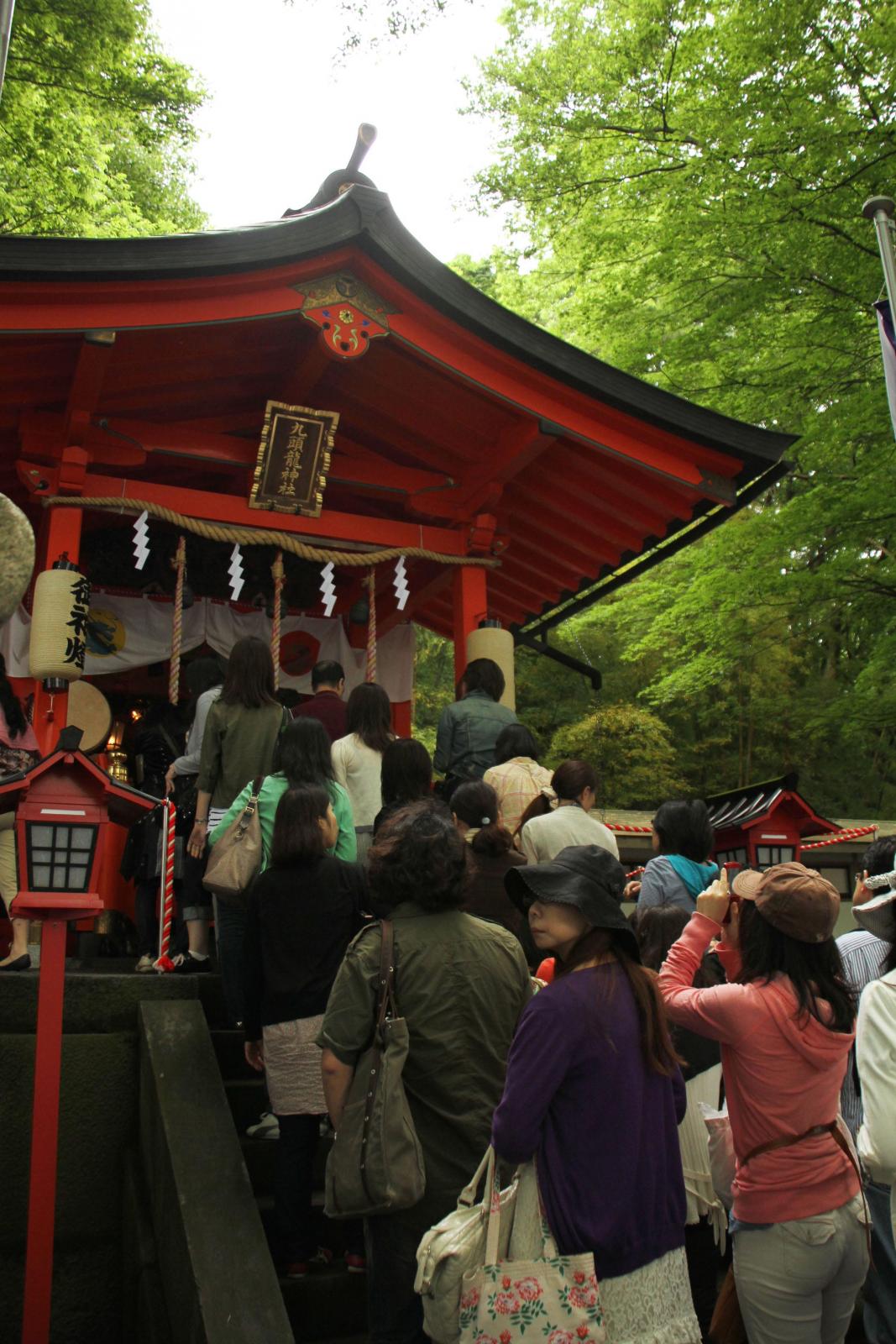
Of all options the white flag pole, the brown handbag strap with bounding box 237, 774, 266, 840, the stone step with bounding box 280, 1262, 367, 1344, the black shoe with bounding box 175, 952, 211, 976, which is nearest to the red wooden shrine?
the white flag pole

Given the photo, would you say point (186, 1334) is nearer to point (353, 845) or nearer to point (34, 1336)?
point (34, 1336)

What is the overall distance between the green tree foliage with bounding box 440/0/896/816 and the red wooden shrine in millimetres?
3491

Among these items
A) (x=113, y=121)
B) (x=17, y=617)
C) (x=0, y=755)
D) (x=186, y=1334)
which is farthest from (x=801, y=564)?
(x=113, y=121)

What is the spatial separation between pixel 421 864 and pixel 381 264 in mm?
5709

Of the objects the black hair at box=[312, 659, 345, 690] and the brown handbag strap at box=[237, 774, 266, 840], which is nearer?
the brown handbag strap at box=[237, 774, 266, 840]

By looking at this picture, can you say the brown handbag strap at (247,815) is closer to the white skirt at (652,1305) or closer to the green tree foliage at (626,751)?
the white skirt at (652,1305)

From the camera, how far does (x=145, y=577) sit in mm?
9375

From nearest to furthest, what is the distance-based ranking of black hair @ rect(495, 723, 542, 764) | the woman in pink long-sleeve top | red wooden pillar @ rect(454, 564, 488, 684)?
the woman in pink long-sleeve top
black hair @ rect(495, 723, 542, 764)
red wooden pillar @ rect(454, 564, 488, 684)

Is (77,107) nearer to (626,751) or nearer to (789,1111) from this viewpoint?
(626,751)

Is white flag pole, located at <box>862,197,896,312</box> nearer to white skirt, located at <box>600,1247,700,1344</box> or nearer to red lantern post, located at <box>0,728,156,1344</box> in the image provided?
red lantern post, located at <box>0,728,156,1344</box>

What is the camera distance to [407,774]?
4.69 metres

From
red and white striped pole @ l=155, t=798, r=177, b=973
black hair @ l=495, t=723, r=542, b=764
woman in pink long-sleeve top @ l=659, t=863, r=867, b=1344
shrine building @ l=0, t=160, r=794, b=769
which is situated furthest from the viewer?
shrine building @ l=0, t=160, r=794, b=769

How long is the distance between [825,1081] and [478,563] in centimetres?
645

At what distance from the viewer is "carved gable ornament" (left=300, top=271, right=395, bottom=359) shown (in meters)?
7.41
